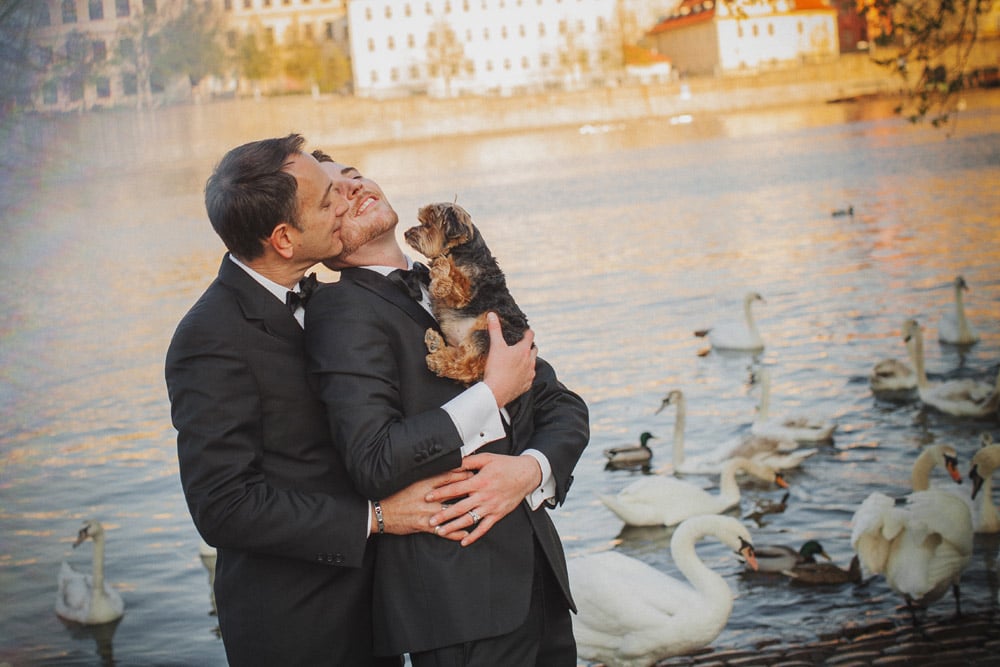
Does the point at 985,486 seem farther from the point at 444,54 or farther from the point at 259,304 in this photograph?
the point at 444,54

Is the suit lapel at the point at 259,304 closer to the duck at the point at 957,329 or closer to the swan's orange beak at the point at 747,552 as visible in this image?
the swan's orange beak at the point at 747,552

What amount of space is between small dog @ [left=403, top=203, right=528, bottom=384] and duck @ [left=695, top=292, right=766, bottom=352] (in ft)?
29.8

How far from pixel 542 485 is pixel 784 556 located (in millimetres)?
3816

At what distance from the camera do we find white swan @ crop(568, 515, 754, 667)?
4.57 m

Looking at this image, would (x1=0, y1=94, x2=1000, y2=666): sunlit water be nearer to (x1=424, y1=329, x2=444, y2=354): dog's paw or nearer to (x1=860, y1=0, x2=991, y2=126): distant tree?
(x1=860, y1=0, x2=991, y2=126): distant tree

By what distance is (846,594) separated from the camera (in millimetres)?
5500

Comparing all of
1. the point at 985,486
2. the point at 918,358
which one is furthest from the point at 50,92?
the point at 918,358

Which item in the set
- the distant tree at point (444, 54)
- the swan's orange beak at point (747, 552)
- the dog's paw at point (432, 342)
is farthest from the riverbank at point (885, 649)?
the distant tree at point (444, 54)

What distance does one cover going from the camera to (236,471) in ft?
7.25

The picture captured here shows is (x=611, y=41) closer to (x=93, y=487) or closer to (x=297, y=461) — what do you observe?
(x=93, y=487)

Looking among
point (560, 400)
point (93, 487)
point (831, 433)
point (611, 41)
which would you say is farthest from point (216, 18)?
point (611, 41)

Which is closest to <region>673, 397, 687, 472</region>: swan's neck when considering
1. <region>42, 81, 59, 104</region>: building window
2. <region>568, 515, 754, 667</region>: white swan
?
<region>568, 515, 754, 667</region>: white swan

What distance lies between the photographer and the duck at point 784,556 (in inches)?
227

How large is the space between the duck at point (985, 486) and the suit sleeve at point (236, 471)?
4.47m
